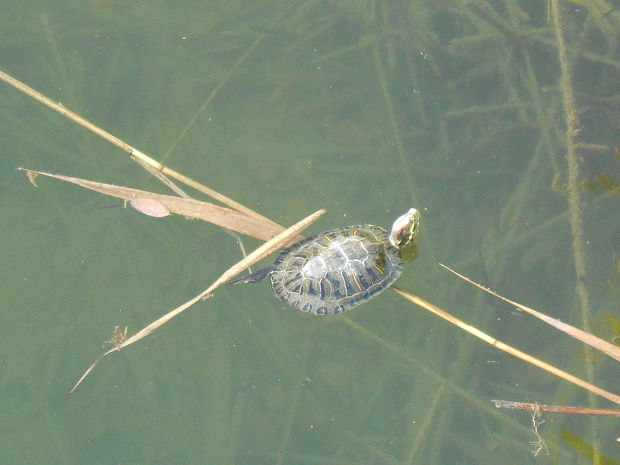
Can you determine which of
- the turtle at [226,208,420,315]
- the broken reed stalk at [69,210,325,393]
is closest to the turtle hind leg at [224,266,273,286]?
the turtle at [226,208,420,315]

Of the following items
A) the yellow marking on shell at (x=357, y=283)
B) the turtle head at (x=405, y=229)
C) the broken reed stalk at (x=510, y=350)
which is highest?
the turtle head at (x=405, y=229)

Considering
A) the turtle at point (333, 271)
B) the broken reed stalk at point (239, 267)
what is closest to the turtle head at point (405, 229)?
the turtle at point (333, 271)

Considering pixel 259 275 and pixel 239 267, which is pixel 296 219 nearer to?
pixel 259 275

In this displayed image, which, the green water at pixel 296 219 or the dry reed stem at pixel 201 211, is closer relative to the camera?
the dry reed stem at pixel 201 211

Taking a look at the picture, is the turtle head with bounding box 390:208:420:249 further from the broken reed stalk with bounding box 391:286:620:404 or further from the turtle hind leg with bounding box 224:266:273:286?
the turtle hind leg with bounding box 224:266:273:286

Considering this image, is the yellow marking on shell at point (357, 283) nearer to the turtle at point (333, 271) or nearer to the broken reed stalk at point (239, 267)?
the turtle at point (333, 271)

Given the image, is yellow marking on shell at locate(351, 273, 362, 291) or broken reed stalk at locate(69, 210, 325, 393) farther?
yellow marking on shell at locate(351, 273, 362, 291)

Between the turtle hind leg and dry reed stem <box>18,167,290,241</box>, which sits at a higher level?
dry reed stem <box>18,167,290,241</box>

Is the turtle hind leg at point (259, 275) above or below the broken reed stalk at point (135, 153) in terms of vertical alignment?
below
